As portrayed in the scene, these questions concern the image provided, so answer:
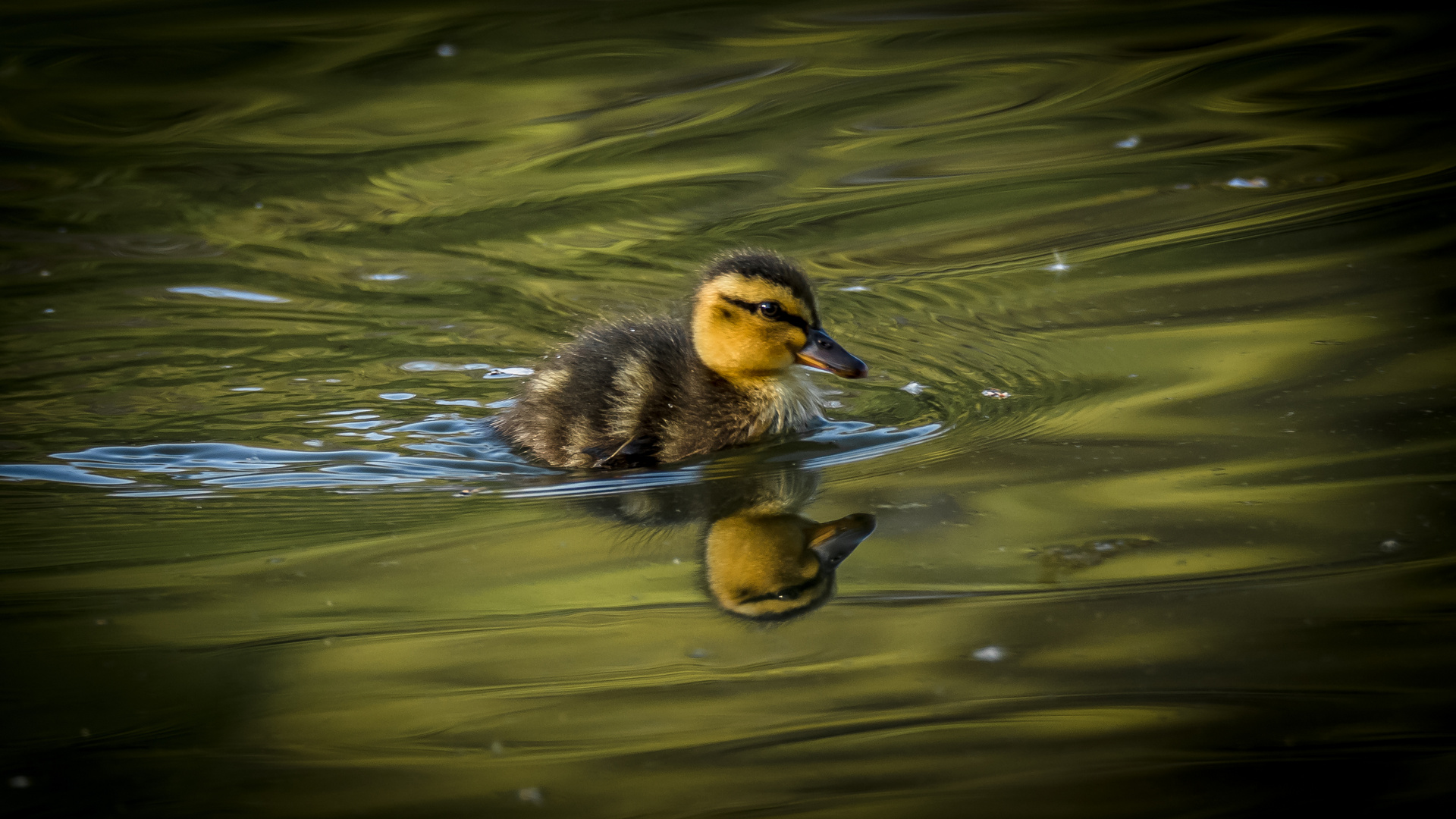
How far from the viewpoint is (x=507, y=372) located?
13.1 feet

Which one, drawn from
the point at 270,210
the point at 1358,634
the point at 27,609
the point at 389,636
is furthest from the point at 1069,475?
the point at 270,210

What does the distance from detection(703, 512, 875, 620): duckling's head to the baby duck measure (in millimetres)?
526

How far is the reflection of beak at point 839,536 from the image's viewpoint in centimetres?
254

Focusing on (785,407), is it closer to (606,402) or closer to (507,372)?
(606,402)

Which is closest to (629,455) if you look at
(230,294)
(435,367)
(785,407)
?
(785,407)

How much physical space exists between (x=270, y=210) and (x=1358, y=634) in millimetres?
4247

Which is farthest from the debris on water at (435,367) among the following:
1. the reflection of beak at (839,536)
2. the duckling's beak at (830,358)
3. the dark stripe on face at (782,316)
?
the reflection of beak at (839,536)

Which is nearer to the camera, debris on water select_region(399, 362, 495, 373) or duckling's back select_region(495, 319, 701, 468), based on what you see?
duckling's back select_region(495, 319, 701, 468)

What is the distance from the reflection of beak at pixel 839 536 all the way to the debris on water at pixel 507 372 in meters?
1.49

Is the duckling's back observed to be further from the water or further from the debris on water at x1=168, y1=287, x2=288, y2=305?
the debris on water at x1=168, y1=287, x2=288, y2=305

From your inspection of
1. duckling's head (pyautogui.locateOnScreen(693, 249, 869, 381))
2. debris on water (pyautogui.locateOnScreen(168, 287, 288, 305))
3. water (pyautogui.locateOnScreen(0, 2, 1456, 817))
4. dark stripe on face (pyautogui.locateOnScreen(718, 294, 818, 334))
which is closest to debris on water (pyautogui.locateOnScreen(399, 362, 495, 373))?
water (pyautogui.locateOnScreen(0, 2, 1456, 817))

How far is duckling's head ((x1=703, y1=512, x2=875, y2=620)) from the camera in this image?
2373 mm

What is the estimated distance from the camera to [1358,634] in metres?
2.13

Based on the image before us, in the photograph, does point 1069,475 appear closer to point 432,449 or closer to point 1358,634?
point 1358,634
